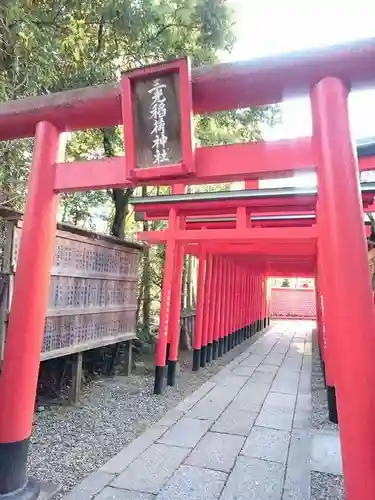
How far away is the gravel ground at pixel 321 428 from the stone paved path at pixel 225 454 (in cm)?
8

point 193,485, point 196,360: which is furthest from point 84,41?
point 196,360

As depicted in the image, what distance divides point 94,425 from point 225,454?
1.67 meters

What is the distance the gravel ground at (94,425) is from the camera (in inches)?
140

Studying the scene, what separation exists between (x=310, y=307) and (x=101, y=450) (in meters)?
22.2

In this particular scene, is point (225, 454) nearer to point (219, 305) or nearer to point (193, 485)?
point (193, 485)

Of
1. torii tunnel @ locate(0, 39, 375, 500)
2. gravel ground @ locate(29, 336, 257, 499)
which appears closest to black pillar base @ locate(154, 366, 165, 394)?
gravel ground @ locate(29, 336, 257, 499)

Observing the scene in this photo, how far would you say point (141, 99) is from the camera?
2.79 metres

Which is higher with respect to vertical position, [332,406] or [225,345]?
[225,345]

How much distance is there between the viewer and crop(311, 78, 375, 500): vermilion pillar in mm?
2098

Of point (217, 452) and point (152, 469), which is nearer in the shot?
point (152, 469)

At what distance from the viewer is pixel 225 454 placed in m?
3.85

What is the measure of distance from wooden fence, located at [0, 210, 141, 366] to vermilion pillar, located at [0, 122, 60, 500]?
125 cm

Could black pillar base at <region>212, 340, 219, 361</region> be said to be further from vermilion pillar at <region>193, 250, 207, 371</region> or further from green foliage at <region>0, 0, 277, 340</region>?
green foliage at <region>0, 0, 277, 340</region>

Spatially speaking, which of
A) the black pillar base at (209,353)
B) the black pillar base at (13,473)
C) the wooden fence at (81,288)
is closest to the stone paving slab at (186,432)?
the black pillar base at (13,473)
